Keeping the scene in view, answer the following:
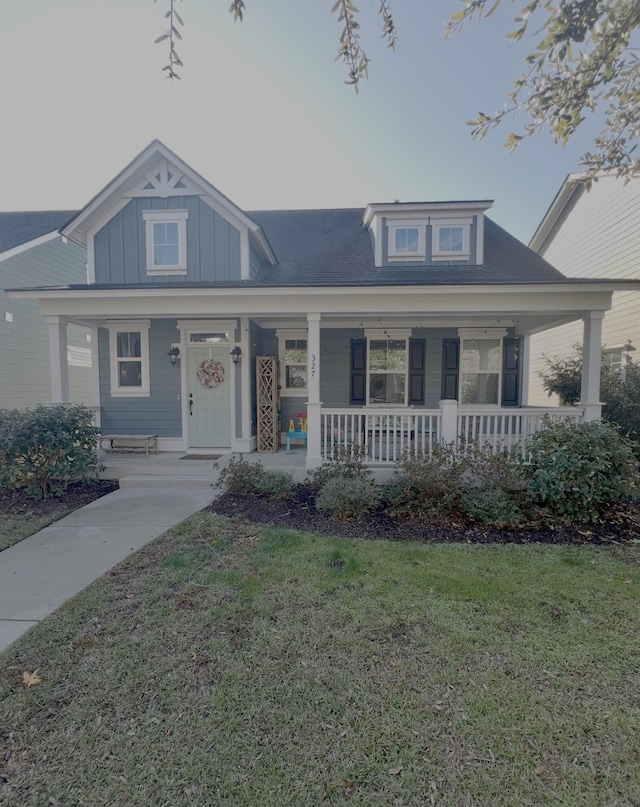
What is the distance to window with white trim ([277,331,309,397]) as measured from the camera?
9391 millimetres

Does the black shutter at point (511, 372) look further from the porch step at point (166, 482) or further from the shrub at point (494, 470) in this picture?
the porch step at point (166, 482)

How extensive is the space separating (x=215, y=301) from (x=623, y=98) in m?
6.11

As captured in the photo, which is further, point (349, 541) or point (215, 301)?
point (215, 301)

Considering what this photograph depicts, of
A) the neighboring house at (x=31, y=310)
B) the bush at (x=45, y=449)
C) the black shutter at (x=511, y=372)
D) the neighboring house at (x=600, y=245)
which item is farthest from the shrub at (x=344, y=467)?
the neighboring house at (x=31, y=310)

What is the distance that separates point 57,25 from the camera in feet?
12.4

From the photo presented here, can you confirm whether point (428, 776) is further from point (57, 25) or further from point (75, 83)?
point (75, 83)

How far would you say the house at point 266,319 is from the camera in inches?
273

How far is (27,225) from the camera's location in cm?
1310

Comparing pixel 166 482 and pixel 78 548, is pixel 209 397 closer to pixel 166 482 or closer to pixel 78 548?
pixel 166 482

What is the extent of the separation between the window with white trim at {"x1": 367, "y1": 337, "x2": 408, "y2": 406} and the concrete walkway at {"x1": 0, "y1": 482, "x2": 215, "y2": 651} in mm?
4472

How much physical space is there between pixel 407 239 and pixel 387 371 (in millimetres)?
2984

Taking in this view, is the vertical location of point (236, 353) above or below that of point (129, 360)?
above

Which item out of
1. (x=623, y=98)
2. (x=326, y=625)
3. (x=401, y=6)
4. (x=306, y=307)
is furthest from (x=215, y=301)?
(x=623, y=98)

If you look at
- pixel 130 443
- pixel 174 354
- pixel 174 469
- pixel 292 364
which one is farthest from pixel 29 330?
pixel 292 364
